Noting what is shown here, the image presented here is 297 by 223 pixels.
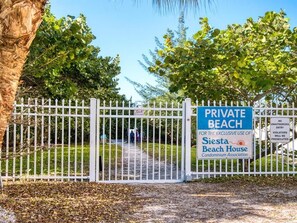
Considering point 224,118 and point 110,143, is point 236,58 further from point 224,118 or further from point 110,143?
point 110,143

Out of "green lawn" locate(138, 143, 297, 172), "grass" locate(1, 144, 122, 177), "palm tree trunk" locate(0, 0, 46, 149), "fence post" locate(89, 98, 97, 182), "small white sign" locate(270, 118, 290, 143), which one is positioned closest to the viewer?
"palm tree trunk" locate(0, 0, 46, 149)

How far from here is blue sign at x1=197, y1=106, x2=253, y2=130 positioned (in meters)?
9.92

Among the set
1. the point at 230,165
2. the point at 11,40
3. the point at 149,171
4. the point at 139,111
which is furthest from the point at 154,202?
the point at 230,165

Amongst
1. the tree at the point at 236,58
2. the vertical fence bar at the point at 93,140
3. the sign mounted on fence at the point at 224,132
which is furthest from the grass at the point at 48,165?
the tree at the point at 236,58

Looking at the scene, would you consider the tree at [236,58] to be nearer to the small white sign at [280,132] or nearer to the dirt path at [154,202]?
the small white sign at [280,132]

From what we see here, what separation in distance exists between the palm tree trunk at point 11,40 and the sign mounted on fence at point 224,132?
7259 mm

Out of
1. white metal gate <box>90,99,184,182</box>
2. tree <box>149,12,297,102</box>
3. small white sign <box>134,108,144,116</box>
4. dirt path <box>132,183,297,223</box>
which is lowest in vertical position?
dirt path <box>132,183,297,223</box>

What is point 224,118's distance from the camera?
32.9 feet

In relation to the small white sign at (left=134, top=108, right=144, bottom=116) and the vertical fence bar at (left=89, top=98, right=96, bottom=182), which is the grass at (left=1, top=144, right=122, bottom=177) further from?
the small white sign at (left=134, top=108, right=144, bottom=116)

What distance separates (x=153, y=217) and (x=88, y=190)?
2.60 m

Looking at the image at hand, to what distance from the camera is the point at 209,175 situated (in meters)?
10.3

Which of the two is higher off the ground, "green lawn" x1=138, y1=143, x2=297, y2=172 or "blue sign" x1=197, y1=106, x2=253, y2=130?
"blue sign" x1=197, y1=106, x2=253, y2=130

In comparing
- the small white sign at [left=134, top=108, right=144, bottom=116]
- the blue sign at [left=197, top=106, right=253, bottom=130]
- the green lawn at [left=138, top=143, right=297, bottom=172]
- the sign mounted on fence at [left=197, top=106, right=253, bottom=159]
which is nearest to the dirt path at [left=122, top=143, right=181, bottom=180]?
the green lawn at [left=138, top=143, right=297, bottom=172]

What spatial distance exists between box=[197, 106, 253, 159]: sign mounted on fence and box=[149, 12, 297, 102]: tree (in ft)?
3.24
